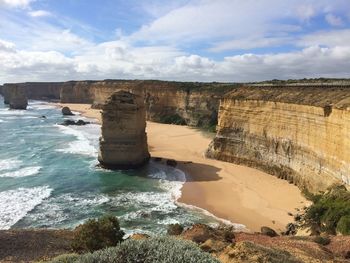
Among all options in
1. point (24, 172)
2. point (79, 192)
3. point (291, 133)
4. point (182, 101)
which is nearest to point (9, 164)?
point (24, 172)

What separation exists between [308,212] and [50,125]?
61.6 metres

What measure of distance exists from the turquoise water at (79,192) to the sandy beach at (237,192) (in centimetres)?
145

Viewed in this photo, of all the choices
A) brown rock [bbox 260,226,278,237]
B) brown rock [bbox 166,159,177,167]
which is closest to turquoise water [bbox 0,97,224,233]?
brown rock [bbox 166,159,177,167]

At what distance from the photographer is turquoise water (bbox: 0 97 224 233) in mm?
24000

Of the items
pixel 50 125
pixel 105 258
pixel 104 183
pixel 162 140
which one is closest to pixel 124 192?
pixel 104 183

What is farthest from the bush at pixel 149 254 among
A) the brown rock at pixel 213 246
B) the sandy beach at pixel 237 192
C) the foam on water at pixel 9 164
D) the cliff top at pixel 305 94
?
the foam on water at pixel 9 164

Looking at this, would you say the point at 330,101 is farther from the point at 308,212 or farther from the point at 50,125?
the point at 50,125

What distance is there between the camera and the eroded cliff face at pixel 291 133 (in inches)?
1008

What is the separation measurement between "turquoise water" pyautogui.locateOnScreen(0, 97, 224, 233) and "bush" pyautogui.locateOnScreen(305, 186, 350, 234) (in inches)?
238

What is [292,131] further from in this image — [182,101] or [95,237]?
[182,101]

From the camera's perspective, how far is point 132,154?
36625 millimetres

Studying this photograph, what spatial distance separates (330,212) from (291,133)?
40.4 ft

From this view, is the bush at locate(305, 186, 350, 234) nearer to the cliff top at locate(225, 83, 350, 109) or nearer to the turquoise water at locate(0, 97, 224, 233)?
the cliff top at locate(225, 83, 350, 109)

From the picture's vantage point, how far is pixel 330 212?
20719 millimetres
